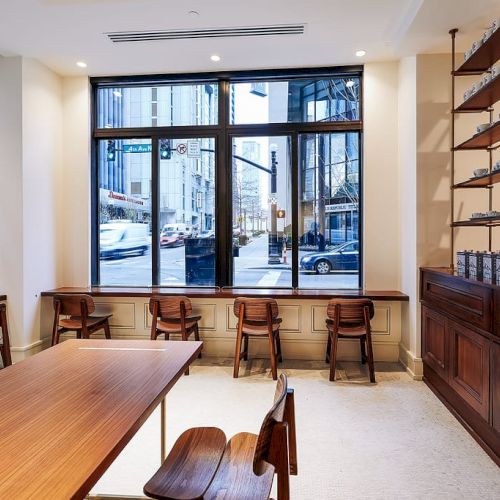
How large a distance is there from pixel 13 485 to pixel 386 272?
3899mm

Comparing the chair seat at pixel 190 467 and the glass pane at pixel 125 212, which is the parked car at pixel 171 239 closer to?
the glass pane at pixel 125 212

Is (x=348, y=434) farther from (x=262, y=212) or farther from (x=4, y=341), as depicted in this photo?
(x=4, y=341)

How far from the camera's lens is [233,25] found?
336 cm

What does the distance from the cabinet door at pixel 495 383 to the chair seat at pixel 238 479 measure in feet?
5.34

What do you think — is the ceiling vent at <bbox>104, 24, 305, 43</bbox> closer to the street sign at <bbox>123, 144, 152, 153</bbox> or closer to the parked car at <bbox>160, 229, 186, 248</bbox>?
the street sign at <bbox>123, 144, 152, 153</bbox>

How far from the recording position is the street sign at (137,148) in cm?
456

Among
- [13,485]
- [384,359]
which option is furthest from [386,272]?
[13,485]

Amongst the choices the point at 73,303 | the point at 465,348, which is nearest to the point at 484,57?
the point at 465,348

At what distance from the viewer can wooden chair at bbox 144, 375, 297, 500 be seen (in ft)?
3.35

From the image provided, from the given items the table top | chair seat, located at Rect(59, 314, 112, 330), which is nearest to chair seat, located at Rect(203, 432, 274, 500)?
the table top

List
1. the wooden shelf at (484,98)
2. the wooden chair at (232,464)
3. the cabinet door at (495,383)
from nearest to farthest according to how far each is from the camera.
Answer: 1. the wooden chair at (232,464)
2. the cabinet door at (495,383)
3. the wooden shelf at (484,98)

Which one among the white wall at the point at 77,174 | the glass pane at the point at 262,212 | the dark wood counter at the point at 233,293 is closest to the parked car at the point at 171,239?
the dark wood counter at the point at 233,293

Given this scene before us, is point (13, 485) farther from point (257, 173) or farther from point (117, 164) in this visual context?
point (117, 164)

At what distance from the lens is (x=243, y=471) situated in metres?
1.33
